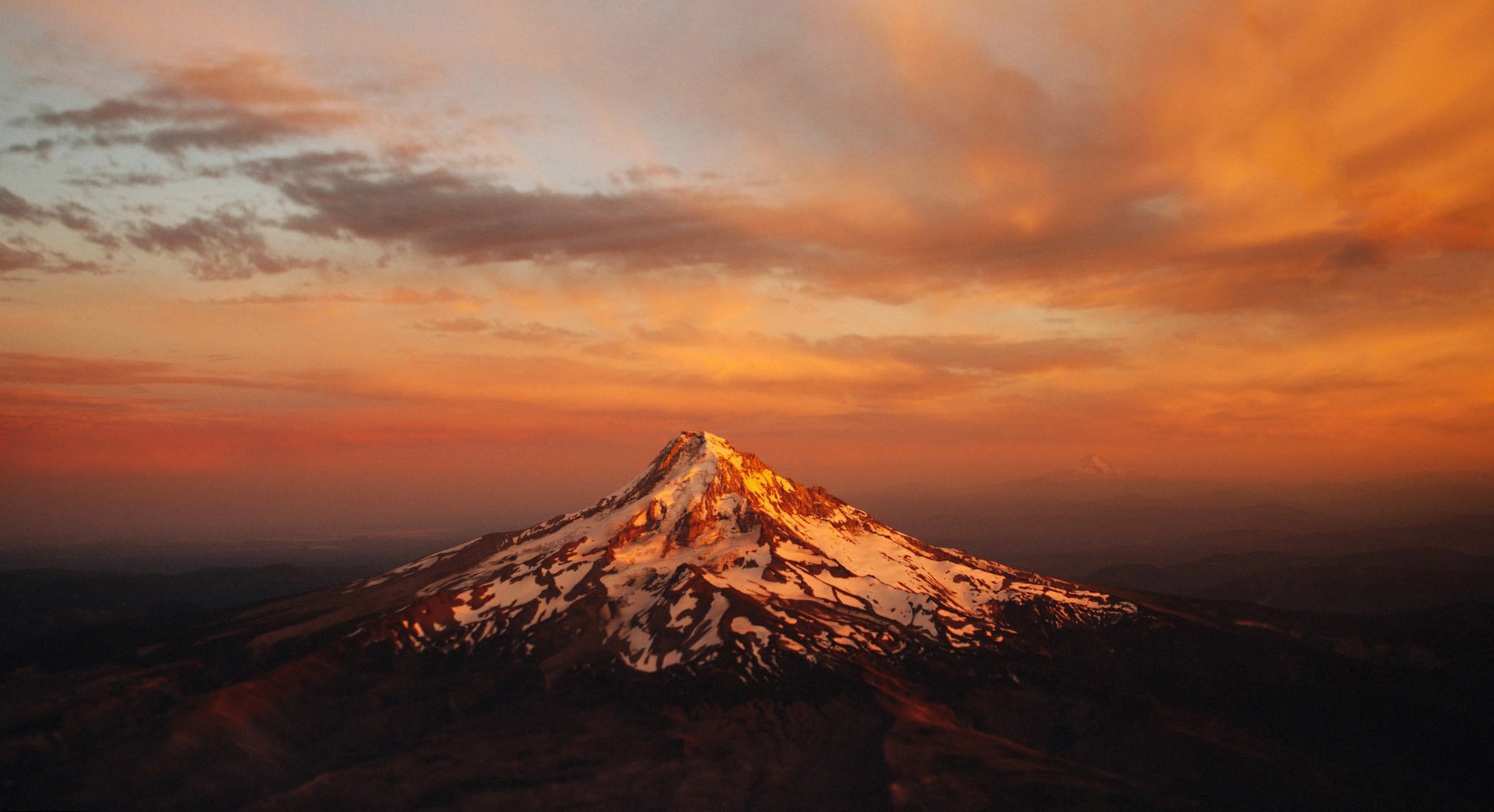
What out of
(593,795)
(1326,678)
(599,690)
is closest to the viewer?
(593,795)

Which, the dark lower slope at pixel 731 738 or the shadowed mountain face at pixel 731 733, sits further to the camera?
the shadowed mountain face at pixel 731 733

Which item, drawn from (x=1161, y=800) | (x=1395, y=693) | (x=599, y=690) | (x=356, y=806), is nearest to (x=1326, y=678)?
(x=1395, y=693)

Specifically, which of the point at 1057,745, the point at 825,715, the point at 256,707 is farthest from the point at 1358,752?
the point at 256,707

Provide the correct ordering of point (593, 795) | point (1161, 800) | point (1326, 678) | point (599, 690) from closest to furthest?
1. point (1161, 800)
2. point (593, 795)
3. point (599, 690)
4. point (1326, 678)

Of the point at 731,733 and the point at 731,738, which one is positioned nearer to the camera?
the point at 731,738

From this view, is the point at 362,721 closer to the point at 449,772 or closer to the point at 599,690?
the point at 449,772

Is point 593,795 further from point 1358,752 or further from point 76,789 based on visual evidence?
point 1358,752

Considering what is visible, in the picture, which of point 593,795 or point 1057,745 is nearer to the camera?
point 593,795

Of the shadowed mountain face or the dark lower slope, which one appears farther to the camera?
the shadowed mountain face

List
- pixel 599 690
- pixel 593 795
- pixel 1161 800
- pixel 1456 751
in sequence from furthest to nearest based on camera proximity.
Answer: pixel 599 690
pixel 1456 751
pixel 593 795
pixel 1161 800

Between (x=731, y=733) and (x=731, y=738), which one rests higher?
(x=731, y=733)
